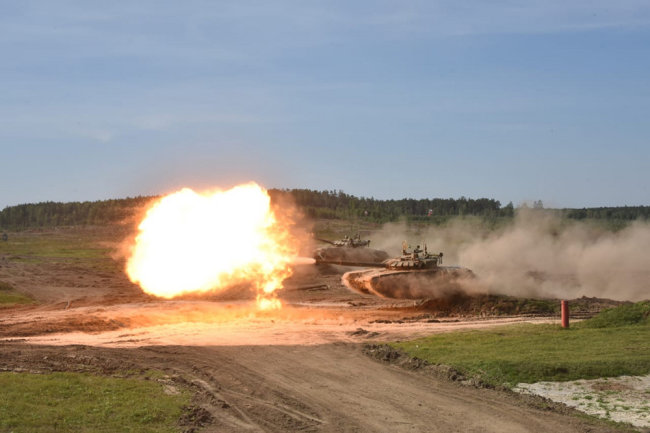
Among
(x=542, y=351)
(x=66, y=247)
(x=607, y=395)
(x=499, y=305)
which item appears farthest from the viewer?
(x=66, y=247)

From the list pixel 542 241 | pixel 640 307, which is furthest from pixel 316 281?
pixel 640 307

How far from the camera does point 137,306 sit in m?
45.8

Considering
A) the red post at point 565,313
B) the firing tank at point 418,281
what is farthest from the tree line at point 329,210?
the red post at point 565,313

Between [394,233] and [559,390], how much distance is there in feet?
241

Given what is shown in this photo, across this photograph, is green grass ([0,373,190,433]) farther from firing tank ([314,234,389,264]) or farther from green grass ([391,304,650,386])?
firing tank ([314,234,389,264])

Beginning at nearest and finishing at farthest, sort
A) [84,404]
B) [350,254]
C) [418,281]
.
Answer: [84,404], [418,281], [350,254]

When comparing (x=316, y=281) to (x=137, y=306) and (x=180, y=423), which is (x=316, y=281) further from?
(x=180, y=423)

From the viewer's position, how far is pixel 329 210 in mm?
144250

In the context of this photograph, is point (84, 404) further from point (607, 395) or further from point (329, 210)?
point (329, 210)

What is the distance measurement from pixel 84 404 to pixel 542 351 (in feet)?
48.4

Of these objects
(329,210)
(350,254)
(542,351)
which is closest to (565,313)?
(542,351)

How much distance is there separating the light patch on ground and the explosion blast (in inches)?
1062

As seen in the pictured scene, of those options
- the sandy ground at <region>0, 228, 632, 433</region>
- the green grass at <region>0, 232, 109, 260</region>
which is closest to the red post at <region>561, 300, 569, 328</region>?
the sandy ground at <region>0, 228, 632, 433</region>

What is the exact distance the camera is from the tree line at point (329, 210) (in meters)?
137
